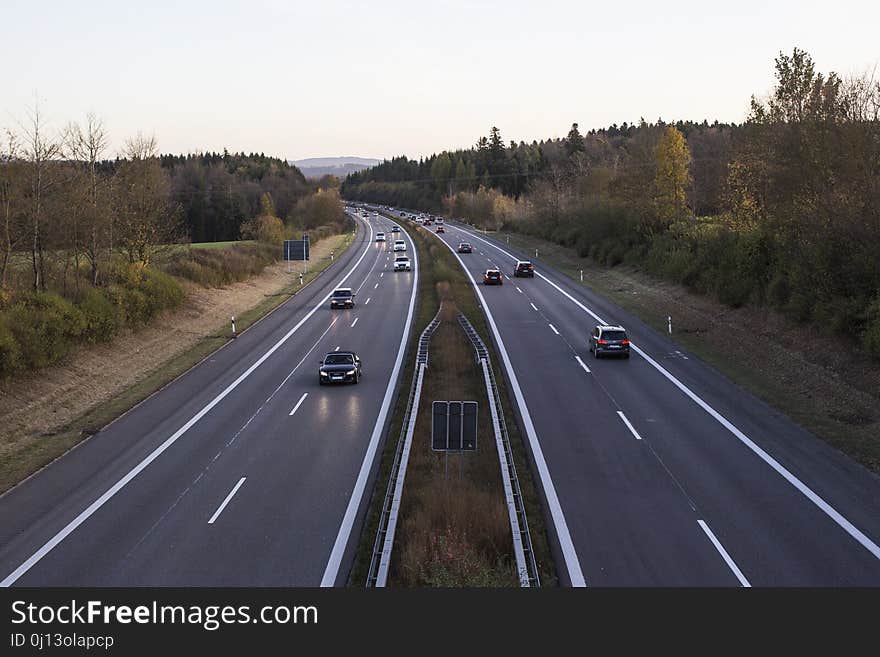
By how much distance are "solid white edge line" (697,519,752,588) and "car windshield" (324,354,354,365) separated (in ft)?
54.1

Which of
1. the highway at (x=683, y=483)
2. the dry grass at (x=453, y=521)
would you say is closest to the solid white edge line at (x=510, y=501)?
the dry grass at (x=453, y=521)

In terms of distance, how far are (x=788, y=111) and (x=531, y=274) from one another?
25.6m

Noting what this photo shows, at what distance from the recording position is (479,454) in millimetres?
20125

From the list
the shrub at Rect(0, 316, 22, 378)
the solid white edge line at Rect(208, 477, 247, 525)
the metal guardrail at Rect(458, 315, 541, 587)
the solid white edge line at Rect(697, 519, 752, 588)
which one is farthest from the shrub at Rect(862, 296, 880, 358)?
the shrub at Rect(0, 316, 22, 378)

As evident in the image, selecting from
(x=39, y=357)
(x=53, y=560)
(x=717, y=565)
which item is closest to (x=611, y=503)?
(x=717, y=565)

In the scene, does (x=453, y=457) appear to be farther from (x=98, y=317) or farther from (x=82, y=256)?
(x=82, y=256)

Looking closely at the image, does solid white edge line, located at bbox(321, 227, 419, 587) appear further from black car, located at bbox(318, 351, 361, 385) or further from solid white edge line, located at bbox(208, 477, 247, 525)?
solid white edge line, located at bbox(208, 477, 247, 525)

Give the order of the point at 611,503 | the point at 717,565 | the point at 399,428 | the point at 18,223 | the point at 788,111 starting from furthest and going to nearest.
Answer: the point at 788,111 → the point at 18,223 → the point at 399,428 → the point at 611,503 → the point at 717,565

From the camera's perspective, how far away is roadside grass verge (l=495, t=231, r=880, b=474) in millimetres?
22047

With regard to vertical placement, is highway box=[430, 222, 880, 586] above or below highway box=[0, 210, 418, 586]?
above

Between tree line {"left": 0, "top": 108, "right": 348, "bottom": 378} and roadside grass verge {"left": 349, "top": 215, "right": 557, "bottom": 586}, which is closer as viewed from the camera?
roadside grass verge {"left": 349, "top": 215, "right": 557, "bottom": 586}

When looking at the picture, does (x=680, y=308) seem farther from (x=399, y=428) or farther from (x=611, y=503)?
(x=611, y=503)

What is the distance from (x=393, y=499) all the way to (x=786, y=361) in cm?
2038

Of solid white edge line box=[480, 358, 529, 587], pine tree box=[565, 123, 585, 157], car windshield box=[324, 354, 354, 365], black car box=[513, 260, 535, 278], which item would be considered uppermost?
pine tree box=[565, 123, 585, 157]
